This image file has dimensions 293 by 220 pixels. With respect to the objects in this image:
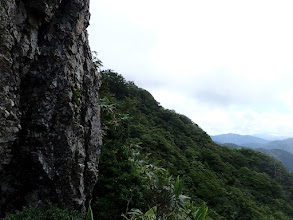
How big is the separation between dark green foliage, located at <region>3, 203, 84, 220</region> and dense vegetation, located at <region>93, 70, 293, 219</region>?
4.06 ft

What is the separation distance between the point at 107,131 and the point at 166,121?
13.5 m

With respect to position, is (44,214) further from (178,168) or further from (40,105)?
(178,168)

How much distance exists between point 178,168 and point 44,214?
939cm

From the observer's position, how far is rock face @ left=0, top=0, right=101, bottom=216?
4004 mm

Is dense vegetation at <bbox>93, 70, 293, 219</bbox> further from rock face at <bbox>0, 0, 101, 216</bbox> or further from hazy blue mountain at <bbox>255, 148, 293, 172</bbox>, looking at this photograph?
hazy blue mountain at <bbox>255, 148, 293, 172</bbox>

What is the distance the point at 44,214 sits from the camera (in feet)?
12.8

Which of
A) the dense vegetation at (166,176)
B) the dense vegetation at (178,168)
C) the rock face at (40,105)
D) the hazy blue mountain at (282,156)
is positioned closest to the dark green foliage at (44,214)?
the dense vegetation at (166,176)

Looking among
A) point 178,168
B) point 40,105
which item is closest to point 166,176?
point 178,168

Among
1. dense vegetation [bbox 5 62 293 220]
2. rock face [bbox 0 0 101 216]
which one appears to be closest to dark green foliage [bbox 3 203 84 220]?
dense vegetation [bbox 5 62 293 220]

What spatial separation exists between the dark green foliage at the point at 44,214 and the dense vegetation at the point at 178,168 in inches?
48.8

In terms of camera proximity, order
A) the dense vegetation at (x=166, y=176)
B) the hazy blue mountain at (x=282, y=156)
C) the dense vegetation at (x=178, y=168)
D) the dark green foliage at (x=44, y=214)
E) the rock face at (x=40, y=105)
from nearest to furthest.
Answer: the dark green foliage at (x=44, y=214) < the rock face at (x=40, y=105) < the dense vegetation at (x=166, y=176) < the dense vegetation at (x=178, y=168) < the hazy blue mountain at (x=282, y=156)

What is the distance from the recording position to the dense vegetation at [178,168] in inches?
225

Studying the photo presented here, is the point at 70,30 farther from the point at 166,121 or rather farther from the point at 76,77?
the point at 166,121

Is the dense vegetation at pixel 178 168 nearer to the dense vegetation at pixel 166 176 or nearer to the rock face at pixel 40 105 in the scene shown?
the dense vegetation at pixel 166 176
